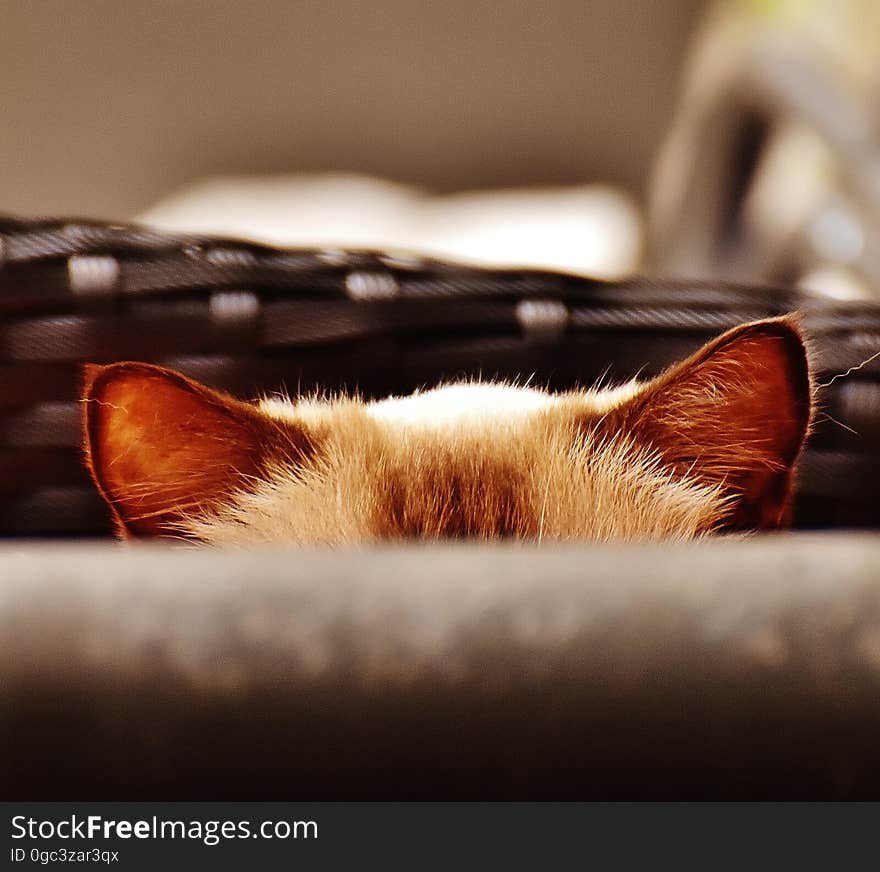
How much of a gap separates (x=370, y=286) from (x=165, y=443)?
0.24m

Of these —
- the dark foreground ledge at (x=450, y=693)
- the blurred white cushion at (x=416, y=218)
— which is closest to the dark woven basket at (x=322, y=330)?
the dark foreground ledge at (x=450, y=693)

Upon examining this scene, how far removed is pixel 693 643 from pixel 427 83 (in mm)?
2197

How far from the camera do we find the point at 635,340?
0.75 m

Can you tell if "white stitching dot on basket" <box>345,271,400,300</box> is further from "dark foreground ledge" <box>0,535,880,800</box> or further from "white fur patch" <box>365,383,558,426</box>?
"dark foreground ledge" <box>0,535,880,800</box>

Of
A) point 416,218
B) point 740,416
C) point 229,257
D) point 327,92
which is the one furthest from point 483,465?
point 327,92

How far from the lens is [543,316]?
2.41 ft

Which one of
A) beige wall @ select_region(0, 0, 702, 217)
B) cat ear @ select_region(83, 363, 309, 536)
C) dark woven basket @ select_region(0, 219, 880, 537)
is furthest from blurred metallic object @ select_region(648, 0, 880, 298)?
cat ear @ select_region(83, 363, 309, 536)

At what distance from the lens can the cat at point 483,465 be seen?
0.53 meters

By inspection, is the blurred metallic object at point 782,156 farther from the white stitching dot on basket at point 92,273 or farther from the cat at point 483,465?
the white stitching dot on basket at point 92,273

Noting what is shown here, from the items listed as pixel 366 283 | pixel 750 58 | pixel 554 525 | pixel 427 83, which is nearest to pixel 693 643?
pixel 554 525

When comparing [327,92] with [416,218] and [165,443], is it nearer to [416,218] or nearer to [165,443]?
[416,218]

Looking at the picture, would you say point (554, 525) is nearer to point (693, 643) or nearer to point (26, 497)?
point (693, 643)

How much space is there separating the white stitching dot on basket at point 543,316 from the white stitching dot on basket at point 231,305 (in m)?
0.21

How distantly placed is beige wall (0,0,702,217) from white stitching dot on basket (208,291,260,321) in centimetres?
161
